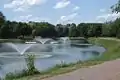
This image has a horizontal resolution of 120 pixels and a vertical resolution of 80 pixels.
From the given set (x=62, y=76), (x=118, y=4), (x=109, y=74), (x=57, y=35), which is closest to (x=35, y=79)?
(x=62, y=76)

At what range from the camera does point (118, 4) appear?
20984 mm

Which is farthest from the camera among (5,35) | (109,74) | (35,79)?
(5,35)

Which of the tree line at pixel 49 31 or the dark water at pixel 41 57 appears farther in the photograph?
the tree line at pixel 49 31

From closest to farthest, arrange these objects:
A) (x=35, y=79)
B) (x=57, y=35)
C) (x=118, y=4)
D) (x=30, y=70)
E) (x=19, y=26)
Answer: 1. (x=35, y=79)
2. (x=30, y=70)
3. (x=118, y=4)
4. (x=19, y=26)
5. (x=57, y=35)

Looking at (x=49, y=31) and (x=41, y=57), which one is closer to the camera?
(x=41, y=57)

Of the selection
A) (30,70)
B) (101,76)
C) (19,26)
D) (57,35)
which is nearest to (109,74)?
(101,76)

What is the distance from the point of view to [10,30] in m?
134

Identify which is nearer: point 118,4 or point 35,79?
point 35,79

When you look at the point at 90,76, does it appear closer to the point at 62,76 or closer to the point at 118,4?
the point at 62,76

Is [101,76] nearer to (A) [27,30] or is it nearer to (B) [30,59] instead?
(B) [30,59]

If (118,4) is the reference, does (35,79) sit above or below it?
below

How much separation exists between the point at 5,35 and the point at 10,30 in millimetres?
4971

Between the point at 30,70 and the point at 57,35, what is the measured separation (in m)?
165

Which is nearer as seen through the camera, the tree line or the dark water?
the dark water
